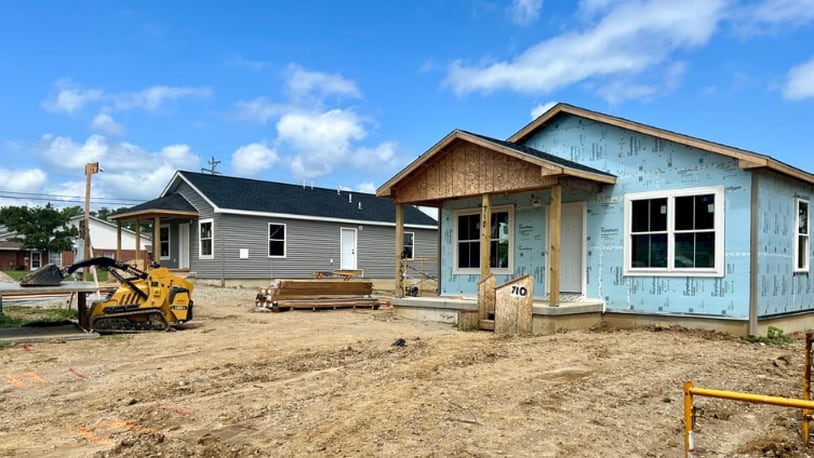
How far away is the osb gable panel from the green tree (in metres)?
46.7

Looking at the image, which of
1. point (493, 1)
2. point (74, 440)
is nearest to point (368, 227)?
point (493, 1)

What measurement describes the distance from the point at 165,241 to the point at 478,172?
1894 centimetres

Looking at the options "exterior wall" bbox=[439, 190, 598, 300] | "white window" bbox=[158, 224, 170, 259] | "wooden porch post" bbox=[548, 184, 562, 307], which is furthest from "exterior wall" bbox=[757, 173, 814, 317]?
"white window" bbox=[158, 224, 170, 259]

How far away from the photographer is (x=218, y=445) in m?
4.77

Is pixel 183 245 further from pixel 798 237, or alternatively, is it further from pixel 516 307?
pixel 798 237

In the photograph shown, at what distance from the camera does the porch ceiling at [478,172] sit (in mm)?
11500

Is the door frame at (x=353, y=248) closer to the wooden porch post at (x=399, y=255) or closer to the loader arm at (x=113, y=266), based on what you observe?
the wooden porch post at (x=399, y=255)

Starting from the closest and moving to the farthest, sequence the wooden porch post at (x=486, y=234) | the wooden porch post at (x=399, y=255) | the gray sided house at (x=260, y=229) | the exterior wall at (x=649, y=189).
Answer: the exterior wall at (x=649, y=189) < the wooden porch post at (x=486, y=234) < the wooden porch post at (x=399, y=255) < the gray sided house at (x=260, y=229)

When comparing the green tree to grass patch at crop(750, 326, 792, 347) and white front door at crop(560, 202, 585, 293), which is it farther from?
grass patch at crop(750, 326, 792, 347)

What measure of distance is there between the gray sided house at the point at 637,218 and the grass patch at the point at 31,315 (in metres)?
8.10

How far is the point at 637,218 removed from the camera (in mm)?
12070

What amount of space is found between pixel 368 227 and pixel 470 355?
65.8 ft

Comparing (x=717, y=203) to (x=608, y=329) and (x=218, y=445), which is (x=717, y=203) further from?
(x=218, y=445)

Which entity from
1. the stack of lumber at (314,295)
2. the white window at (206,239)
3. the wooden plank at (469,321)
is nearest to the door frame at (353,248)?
the white window at (206,239)
